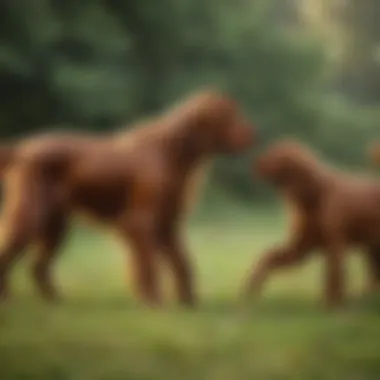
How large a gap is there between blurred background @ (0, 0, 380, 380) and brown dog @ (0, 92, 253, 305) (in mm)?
24

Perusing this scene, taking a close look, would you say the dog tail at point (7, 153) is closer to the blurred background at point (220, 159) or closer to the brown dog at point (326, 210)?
the blurred background at point (220, 159)

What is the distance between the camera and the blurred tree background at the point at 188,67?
5.52 feet

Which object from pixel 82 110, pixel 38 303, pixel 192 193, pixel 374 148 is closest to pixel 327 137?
pixel 374 148

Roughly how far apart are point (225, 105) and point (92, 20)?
0.82 feet

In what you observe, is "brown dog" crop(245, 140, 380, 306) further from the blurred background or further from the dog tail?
the dog tail

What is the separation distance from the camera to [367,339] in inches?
65.5

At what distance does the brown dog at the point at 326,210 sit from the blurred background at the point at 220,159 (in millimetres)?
19

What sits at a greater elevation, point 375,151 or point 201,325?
point 375,151

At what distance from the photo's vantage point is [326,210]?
5.54 ft

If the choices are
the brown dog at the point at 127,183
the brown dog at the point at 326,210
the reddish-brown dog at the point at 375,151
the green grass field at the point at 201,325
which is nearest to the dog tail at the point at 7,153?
the brown dog at the point at 127,183

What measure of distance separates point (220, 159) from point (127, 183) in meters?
0.15

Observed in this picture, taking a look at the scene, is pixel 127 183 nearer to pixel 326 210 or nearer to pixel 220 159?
pixel 220 159

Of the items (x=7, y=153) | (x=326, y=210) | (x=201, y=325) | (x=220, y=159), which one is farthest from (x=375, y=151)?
(x=7, y=153)

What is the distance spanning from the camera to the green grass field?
1.64 metres
